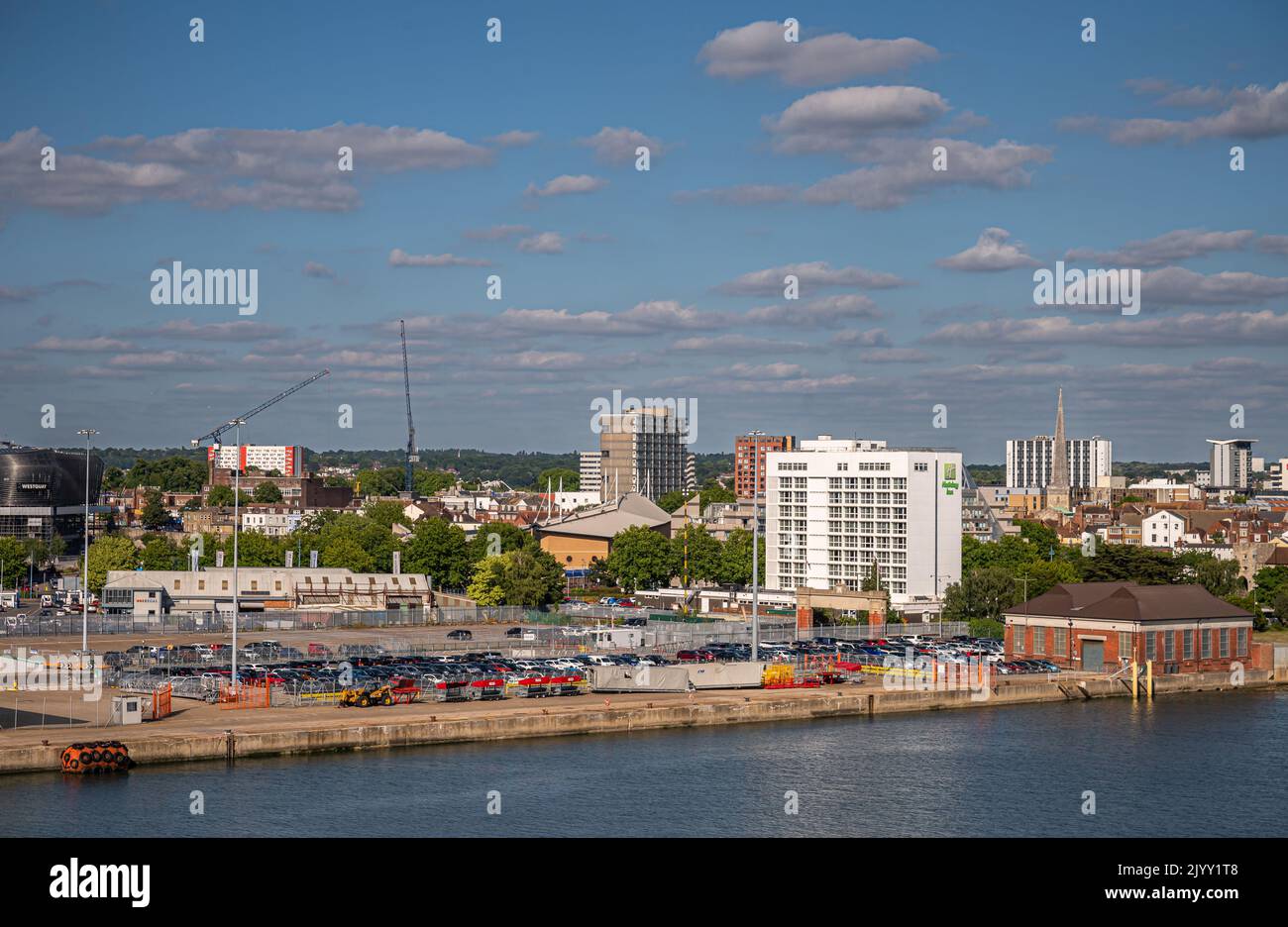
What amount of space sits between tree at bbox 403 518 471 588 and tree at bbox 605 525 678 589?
8110mm

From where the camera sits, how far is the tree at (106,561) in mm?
69625

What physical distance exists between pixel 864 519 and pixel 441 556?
2323cm

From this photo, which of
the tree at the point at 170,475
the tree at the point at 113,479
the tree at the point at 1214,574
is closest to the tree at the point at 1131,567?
the tree at the point at 1214,574

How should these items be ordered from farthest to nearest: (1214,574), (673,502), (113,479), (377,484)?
(377,484)
(113,479)
(673,502)
(1214,574)

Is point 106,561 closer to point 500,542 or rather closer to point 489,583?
point 489,583

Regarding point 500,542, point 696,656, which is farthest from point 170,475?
point 696,656

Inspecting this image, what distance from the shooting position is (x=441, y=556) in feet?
249

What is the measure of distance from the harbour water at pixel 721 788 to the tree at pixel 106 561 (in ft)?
144

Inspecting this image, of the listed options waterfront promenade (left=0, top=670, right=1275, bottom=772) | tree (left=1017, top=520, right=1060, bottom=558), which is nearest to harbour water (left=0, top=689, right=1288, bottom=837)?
waterfront promenade (left=0, top=670, right=1275, bottom=772)

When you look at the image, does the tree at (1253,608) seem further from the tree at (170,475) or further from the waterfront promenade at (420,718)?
the tree at (170,475)

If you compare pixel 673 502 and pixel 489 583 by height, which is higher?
pixel 673 502
